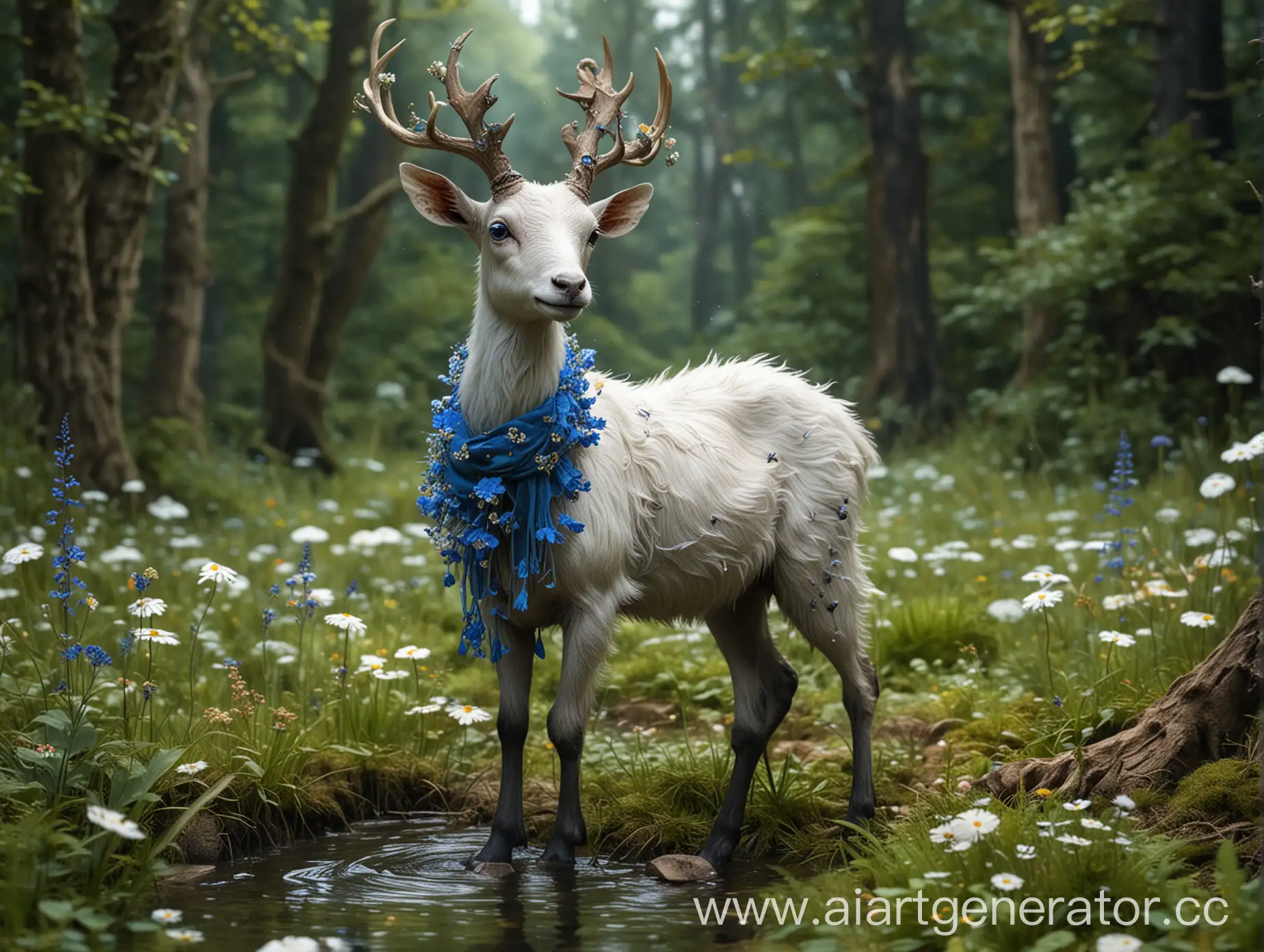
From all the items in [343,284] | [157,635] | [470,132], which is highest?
[343,284]

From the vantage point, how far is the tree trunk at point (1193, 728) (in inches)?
189

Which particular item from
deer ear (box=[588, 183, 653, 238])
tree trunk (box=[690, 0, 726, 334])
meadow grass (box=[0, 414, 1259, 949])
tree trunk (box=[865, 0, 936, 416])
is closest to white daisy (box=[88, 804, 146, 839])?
meadow grass (box=[0, 414, 1259, 949])

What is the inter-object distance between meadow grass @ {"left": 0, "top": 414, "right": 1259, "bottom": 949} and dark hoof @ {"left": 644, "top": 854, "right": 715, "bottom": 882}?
1.14 ft

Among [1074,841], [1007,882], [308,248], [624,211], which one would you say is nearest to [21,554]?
[624,211]

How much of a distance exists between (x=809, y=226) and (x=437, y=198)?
15.4m

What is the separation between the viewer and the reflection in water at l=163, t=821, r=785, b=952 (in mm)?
4156

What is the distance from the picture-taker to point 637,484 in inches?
211

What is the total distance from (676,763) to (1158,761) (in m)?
1.99

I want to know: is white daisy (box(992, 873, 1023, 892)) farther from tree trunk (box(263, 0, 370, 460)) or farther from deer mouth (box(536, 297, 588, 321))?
tree trunk (box(263, 0, 370, 460))

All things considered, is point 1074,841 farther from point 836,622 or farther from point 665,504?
point 665,504

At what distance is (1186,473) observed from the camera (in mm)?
10594

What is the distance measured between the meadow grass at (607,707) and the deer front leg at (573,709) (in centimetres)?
38

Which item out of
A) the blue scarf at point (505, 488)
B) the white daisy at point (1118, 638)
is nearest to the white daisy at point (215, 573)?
the blue scarf at point (505, 488)

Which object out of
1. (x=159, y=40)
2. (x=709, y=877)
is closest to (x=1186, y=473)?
(x=709, y=877)
